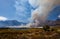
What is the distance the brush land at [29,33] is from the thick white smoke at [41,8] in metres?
Answer: 0.20

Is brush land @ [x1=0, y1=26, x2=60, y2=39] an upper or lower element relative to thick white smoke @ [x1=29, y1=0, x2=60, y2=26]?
lower

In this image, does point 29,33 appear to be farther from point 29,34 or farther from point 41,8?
point 41,8

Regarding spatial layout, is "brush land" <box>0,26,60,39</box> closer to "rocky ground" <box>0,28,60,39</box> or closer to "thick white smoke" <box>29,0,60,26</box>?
"rocky ground" <box>0,28,60,39</box>

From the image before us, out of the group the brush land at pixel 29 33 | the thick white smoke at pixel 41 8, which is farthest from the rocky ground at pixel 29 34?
the thick white smoke at pixel 41 8

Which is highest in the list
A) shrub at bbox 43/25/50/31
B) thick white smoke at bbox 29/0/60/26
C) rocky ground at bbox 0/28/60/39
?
thick white smoke at bbox 29/0/60/26

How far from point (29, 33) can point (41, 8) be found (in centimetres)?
54

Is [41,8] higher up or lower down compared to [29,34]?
higher up

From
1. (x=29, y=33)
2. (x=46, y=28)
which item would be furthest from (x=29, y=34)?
(x=46, y=28)

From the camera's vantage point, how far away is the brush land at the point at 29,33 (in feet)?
10.5

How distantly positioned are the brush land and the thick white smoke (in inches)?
7.7

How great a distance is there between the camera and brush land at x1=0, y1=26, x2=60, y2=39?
3.20 meters

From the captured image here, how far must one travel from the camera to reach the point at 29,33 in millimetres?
3221

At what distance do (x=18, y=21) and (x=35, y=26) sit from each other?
0.34 metres

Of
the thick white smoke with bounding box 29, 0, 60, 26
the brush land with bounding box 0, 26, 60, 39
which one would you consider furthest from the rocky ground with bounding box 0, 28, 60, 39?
the thick white smoke with bounding box 29, 0, 60, 26
